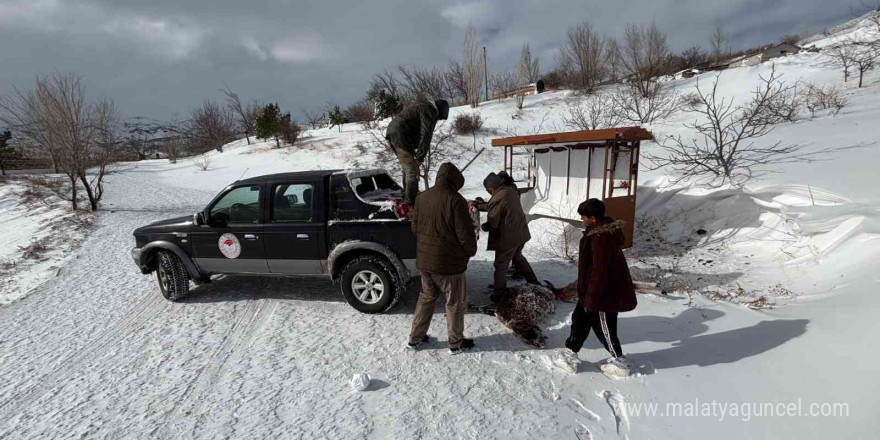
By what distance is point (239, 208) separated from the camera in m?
4.88

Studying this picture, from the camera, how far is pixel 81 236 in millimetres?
9594

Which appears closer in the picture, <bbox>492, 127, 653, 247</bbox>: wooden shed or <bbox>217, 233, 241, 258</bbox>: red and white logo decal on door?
<bbox>217, 233, 241, 258</bbox>: red and white logo decal on door

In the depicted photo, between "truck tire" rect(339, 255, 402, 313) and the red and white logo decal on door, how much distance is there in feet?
4.78

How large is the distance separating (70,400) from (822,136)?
52.5ft

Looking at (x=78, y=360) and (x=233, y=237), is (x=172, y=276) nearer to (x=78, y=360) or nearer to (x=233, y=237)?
(x=233, y=237)

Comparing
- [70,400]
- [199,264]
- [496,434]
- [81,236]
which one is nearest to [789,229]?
[496,434]

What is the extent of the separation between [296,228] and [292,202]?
0.39 metres

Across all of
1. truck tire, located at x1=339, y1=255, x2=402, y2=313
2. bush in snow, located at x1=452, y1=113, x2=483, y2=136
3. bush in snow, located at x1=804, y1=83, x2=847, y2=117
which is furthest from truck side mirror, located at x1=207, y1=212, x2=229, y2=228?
bush in snow, located at x1=452, y1=113, x2=483, y2=136

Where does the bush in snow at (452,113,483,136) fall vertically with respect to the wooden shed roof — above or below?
above

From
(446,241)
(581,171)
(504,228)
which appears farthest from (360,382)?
(581,171)

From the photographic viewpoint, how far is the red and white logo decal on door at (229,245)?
188 inches

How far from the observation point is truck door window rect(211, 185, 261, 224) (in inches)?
188

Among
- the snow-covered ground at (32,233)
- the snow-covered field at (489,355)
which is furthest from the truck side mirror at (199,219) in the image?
the snow-covered ground at (32,233)

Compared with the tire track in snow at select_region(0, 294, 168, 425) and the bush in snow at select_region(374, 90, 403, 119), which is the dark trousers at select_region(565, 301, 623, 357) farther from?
the bush in snow at select_region(374, 90, 403, 119)
